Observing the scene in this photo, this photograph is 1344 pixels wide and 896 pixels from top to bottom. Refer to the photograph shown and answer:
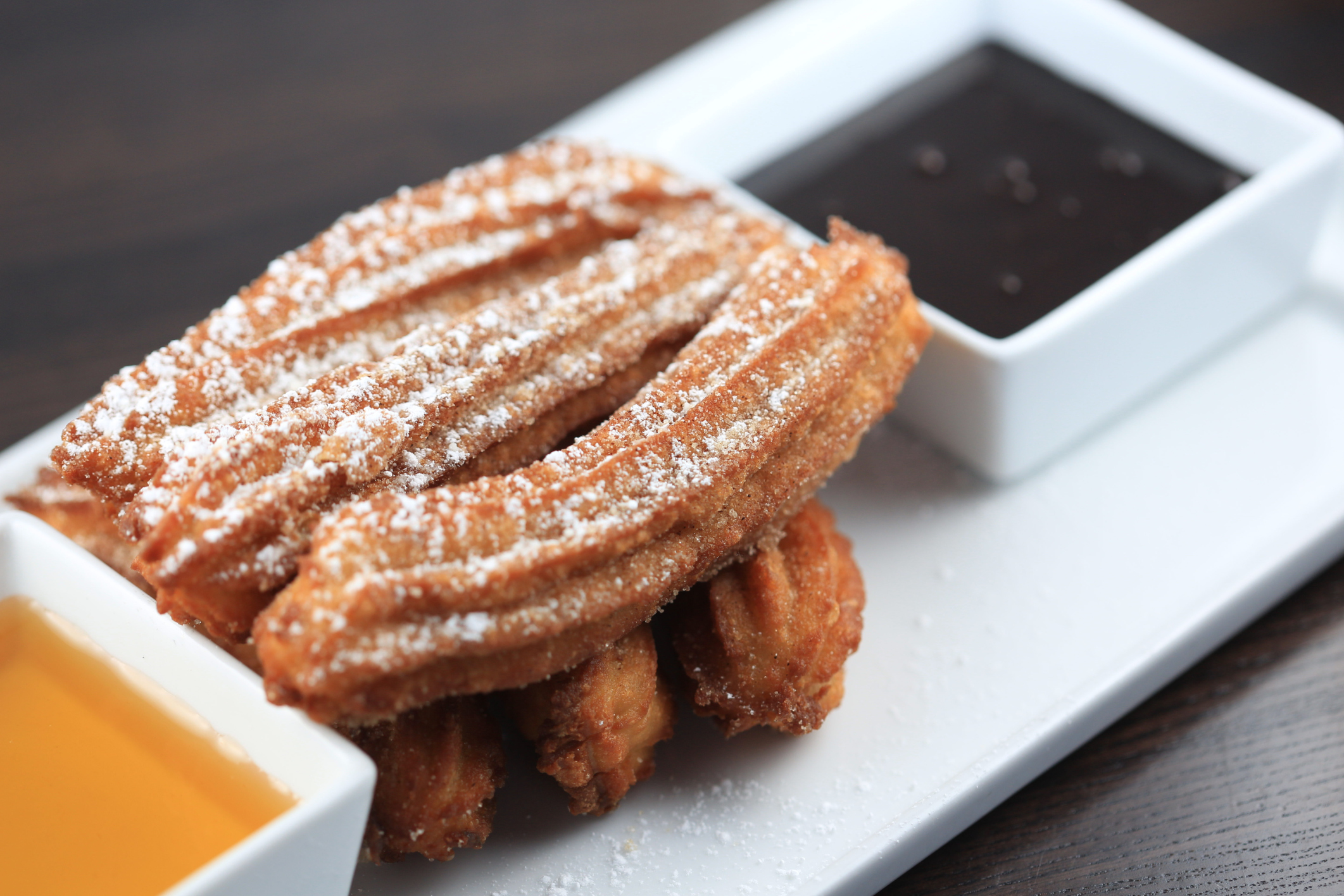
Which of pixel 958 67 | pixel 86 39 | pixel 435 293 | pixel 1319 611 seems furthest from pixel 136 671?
pixel 86 39

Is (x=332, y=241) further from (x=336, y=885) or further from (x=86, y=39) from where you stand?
(x=86, y=39)

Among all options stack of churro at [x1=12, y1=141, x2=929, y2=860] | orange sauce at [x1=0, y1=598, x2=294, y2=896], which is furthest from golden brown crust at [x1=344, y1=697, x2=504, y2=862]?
orange sauce at [x1=0, y1=598, x2=294, y2=896]

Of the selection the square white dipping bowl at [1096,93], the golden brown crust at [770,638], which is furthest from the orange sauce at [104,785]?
the square white dipping bowl at [1096,93]

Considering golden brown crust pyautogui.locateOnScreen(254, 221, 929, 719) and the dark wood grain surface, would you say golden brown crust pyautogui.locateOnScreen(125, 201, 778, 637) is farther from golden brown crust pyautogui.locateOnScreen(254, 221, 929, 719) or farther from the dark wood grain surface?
the dark wood grain surface

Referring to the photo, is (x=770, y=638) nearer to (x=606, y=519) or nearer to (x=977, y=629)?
(x=606, y=519)

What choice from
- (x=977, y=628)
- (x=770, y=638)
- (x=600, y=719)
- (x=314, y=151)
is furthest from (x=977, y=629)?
(x=314, y=151)

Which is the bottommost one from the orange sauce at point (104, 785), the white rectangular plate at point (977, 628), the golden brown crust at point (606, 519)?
the white rectangular plate at point (977, 628)

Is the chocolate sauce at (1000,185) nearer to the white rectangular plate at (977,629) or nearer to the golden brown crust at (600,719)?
the white rectangular plate at (977,629)
